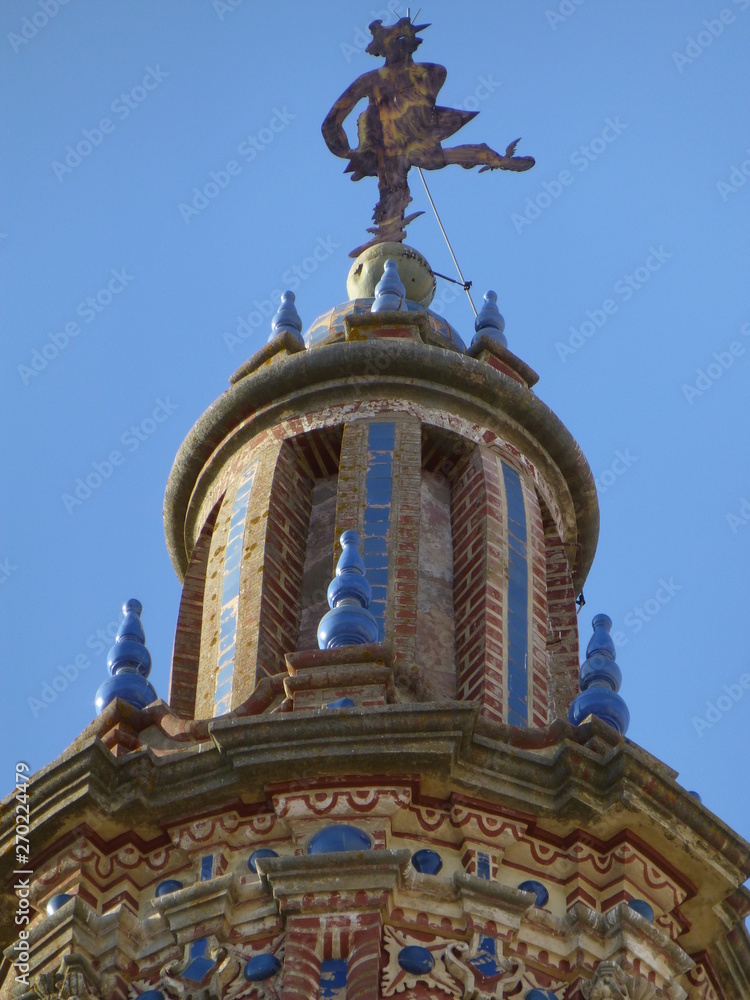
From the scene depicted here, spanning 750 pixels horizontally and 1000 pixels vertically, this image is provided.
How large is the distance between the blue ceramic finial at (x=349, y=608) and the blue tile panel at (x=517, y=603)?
1.42 m

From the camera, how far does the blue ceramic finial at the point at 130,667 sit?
21.3 m

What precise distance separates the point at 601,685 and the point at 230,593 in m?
3.97

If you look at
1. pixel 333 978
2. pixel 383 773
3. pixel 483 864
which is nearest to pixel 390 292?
pixel 383 773

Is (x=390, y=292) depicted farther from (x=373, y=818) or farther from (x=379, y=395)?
(x=373, y=818)

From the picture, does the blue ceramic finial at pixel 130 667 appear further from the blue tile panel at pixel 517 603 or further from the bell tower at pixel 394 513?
the blue tile panel at pixel 517 603

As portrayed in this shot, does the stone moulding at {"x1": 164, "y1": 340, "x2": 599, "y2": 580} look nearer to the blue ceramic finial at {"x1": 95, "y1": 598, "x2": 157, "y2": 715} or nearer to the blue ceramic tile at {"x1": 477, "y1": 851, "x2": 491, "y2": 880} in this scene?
the blue ceramic finial at {"x1": 95, "y1": 598, "x2": 157, "y2": 715}

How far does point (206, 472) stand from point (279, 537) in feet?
6.77

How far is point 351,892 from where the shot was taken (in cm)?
1845

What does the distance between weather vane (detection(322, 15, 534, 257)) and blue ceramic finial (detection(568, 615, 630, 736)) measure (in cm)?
886

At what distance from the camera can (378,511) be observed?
23.7 meters

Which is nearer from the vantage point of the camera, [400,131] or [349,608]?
[349,608]

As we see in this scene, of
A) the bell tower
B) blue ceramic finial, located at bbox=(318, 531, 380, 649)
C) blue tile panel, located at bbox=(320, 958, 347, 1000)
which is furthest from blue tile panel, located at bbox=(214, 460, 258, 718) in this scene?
blue tile panel, located at bbox=(320, 958, 347, 1000)

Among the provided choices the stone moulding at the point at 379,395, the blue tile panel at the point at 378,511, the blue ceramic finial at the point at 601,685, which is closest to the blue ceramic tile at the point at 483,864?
the blue ceramic finial at the point at 601,685

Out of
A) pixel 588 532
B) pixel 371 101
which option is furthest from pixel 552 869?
pixel 371 101
